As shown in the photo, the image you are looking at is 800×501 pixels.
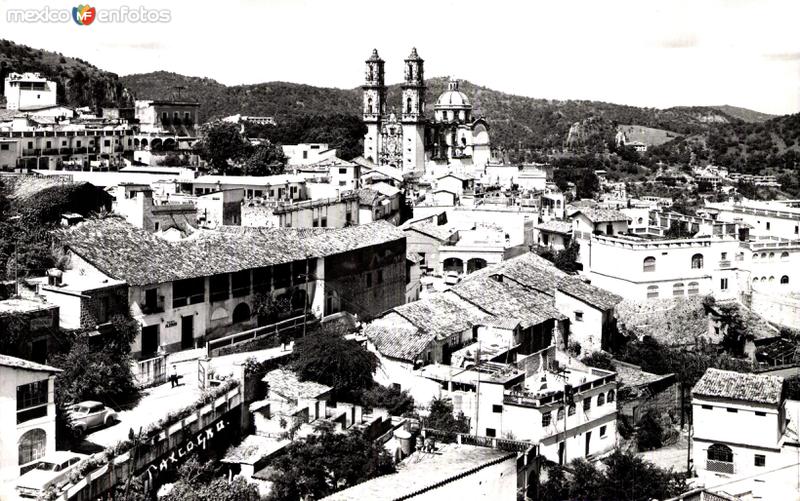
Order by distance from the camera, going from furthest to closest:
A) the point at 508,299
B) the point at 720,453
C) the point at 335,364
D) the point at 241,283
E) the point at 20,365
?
the point at 508,299
the point at 241,283
the point at 720,453
the point at 335,364
the point at 20,365

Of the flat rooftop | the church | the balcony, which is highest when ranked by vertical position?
the church

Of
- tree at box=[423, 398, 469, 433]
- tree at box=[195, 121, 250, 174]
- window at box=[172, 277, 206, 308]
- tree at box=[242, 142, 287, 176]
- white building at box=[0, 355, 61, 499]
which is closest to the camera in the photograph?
white building at box=[0, 355, 61, 499]

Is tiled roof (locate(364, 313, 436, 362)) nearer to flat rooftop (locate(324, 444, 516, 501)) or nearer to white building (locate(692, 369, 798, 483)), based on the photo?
flat rooftop (locate(324, 444, 516, 501))

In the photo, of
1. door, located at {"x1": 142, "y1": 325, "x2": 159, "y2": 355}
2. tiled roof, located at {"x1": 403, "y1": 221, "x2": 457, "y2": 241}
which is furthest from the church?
door, located at {"x1": 142, "y1": 325, "x2": 159, "y2": 355}

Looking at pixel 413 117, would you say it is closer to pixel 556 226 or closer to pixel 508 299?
pixel 556 226

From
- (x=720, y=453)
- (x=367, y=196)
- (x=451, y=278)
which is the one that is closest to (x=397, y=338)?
(x=720, y=453)

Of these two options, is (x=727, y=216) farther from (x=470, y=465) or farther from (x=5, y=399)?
(x=5, y=399)

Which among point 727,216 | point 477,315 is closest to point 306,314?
point 477,315
